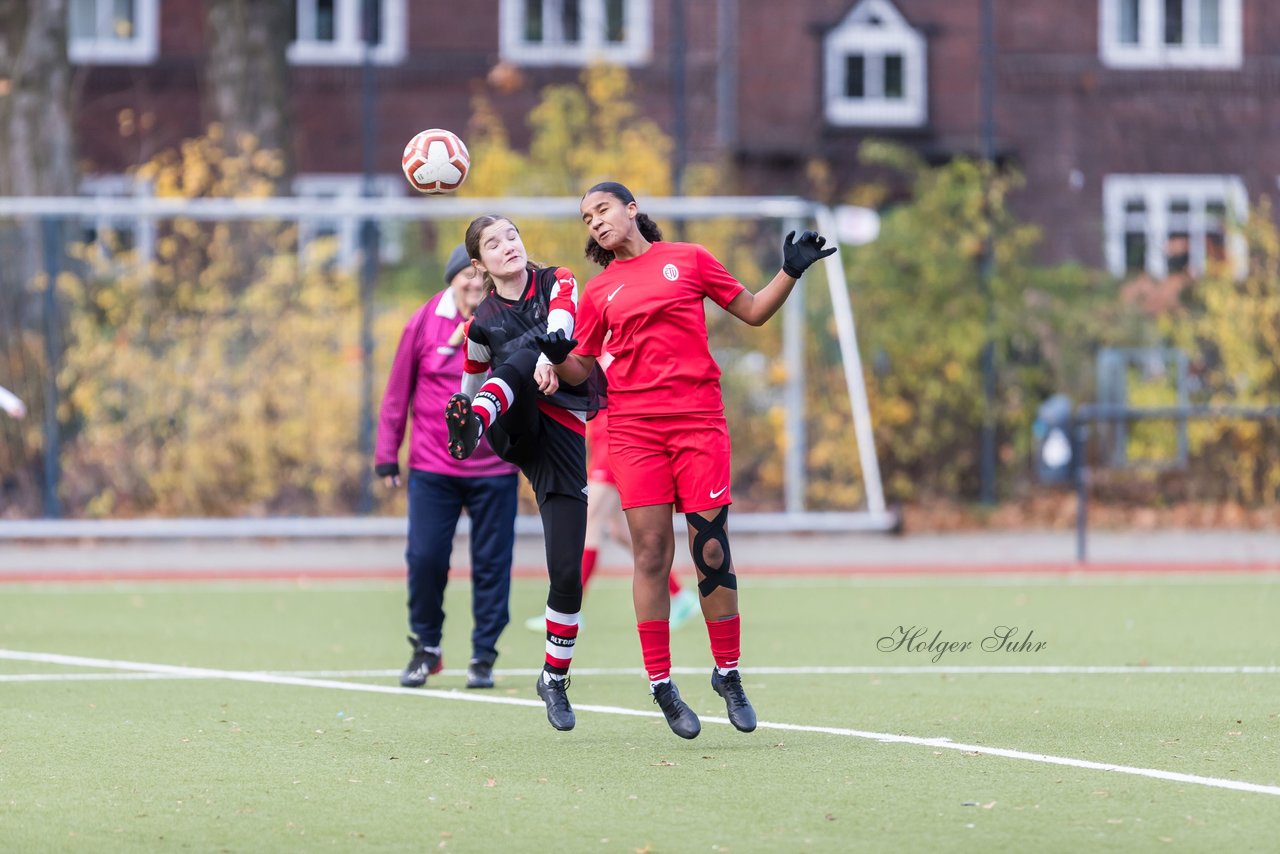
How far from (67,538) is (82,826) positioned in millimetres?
12157

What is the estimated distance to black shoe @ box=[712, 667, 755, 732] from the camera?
7.40m

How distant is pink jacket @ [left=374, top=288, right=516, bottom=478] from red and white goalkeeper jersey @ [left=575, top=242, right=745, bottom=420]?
1959 millimetres

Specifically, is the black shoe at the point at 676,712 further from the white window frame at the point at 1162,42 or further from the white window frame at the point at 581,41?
the white window frame at the point at 581,41

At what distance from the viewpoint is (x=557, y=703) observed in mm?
7664

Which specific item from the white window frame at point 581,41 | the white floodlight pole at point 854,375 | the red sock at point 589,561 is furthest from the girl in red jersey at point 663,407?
the white window frame at point 581,41

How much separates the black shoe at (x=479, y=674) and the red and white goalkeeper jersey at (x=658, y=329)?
208 cm

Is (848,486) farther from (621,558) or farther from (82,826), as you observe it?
(82,826)

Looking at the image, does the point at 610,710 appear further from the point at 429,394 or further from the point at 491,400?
the point at 429,394

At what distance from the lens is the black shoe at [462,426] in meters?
7.24

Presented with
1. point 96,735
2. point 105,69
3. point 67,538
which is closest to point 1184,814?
point 96,735

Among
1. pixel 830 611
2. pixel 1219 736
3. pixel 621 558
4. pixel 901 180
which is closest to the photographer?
pixel 1219 736

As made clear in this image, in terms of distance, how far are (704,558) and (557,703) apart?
797mm

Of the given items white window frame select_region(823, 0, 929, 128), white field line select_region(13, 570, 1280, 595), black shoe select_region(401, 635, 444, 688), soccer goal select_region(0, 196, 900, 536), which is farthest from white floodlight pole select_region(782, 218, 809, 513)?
white window frame select_region(823, 0, 929, 128)

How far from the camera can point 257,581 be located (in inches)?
598
